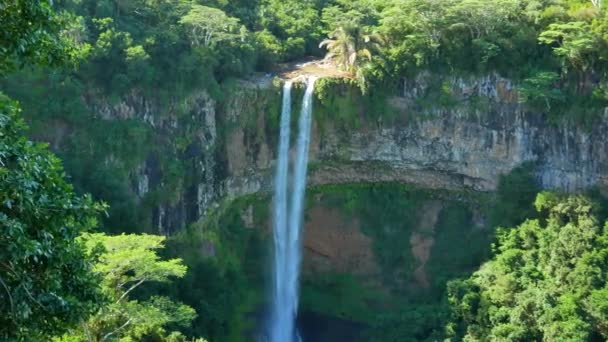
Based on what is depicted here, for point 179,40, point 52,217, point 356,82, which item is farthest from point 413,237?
point 52,217

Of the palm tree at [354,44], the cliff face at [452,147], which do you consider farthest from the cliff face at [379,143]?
the palm tree at [354,44]

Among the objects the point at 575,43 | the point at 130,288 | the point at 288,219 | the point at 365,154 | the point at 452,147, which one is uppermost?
the point at 575,43

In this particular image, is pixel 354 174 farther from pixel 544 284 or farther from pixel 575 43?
pixel 575 43

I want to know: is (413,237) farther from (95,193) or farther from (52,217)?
(52,217)

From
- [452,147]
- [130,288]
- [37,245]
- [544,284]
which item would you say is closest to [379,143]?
[452,147]

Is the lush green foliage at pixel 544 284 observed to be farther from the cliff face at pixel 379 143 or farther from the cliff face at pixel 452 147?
the cliff face at pixel 379 143
